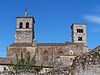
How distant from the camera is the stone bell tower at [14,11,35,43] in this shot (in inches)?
3770

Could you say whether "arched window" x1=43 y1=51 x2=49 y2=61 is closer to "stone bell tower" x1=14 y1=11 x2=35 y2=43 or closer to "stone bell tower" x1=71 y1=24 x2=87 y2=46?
"stone bell tower" x1=14 y1=11 x2=35 y2=43

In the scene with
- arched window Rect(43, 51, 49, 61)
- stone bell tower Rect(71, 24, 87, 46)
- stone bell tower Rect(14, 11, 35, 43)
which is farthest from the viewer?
stone bell tower Rect(71, 24, 87, 46)

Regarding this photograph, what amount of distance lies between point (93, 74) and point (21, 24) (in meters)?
88.8

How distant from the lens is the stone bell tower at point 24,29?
95750 mm

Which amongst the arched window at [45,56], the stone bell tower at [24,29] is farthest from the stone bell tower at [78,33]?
the arched window at [45,56]

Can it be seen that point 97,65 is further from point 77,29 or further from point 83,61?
point 77,29

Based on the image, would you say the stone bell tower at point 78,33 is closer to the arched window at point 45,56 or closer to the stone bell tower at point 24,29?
the stone bell tower at point 24,29

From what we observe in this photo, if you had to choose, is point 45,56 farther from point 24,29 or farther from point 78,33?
point 78,33

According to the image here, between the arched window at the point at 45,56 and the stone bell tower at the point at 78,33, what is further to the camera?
the stone bell tower at the point at 78,33

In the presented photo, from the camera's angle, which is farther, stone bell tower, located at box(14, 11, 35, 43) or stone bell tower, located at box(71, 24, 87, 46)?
stone bell tower, located at box(71, 24, 87, 46)

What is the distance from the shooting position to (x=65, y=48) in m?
83.4

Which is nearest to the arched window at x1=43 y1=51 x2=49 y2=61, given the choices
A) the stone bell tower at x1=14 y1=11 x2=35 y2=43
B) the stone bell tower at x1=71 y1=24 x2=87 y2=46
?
the stone bell tower at x1=14 y1=11 x2=35 y2=43

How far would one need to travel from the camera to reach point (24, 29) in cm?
9750

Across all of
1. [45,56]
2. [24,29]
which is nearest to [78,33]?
[24,29]
